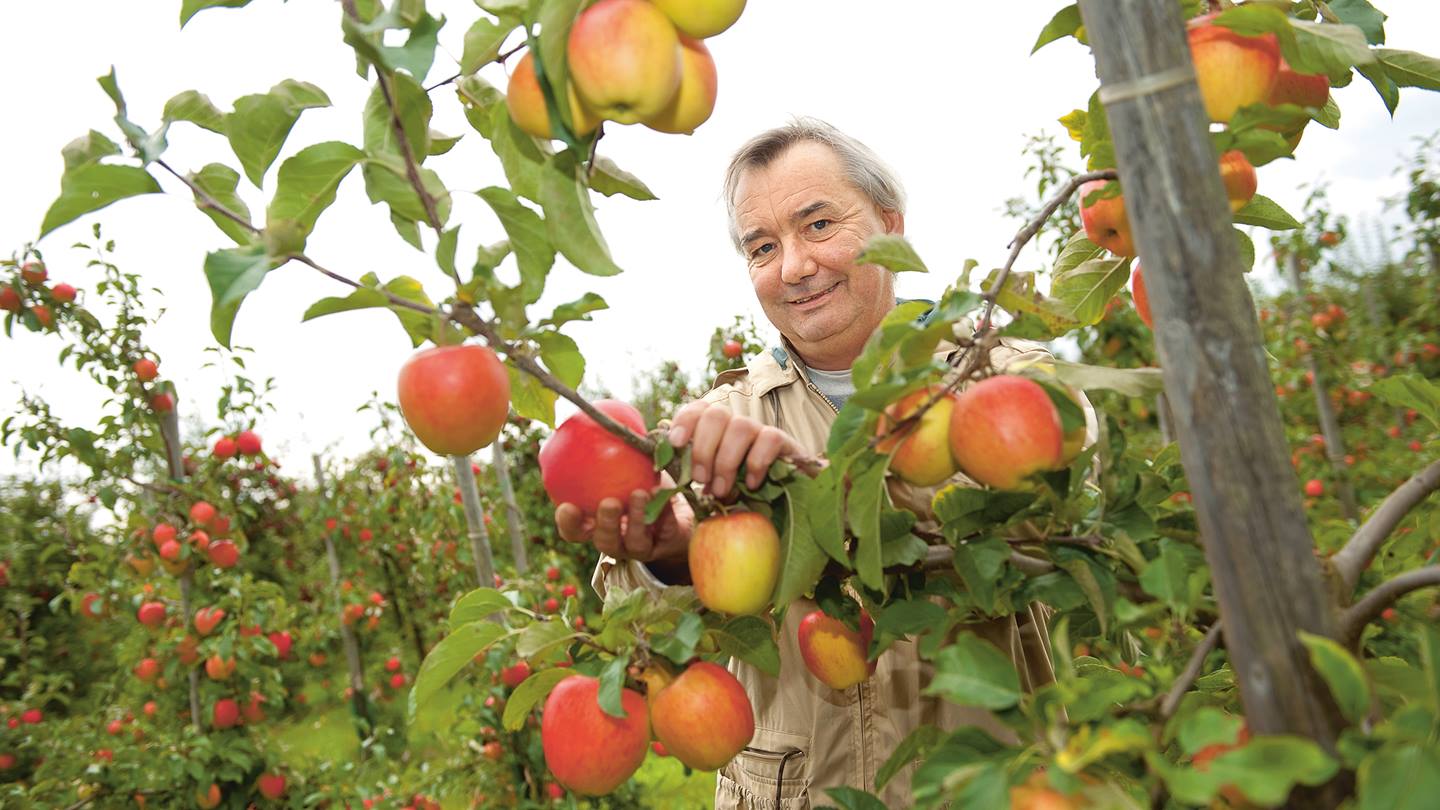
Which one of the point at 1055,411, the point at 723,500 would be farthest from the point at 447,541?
the point at 1055,411

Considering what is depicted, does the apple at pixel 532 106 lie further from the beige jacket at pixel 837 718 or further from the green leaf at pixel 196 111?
the beige jacket at pixel 837 718

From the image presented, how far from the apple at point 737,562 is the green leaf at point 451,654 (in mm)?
253

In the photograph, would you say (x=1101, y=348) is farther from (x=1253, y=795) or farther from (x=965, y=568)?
(x=1253, y=795)

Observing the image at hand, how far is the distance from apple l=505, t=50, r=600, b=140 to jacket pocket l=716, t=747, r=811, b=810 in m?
1.30

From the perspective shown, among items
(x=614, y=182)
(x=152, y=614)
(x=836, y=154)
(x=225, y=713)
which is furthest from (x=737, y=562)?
(x=152, y=614)

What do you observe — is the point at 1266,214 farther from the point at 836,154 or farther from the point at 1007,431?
the point at 836,154

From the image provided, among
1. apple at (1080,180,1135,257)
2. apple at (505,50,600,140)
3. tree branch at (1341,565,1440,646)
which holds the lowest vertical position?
tree branch at (1341,565,1440,646)

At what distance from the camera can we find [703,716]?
97cm

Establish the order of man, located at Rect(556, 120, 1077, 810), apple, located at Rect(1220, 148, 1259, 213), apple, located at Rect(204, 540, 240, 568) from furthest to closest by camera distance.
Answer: apple, located at Rect(204, 540, 240, 568), man, located at Rect(556, 120, 1077, 810), apple, located at Rect(1220, 148, 1259, 213)

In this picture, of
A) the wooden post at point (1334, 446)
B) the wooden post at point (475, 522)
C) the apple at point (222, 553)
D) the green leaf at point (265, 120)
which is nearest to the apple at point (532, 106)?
the green leaf at point (265, 120)

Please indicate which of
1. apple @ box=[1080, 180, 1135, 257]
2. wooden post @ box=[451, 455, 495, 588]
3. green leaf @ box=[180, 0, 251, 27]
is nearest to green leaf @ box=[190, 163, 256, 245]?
green leaf @ box=[180, 0, 251, 27]

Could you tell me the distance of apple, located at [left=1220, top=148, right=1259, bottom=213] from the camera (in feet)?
2.77

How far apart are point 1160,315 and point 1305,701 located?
276 mm

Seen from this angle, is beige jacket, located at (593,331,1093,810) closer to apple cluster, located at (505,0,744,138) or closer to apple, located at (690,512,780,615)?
apple, located at (690,512,780,615)
